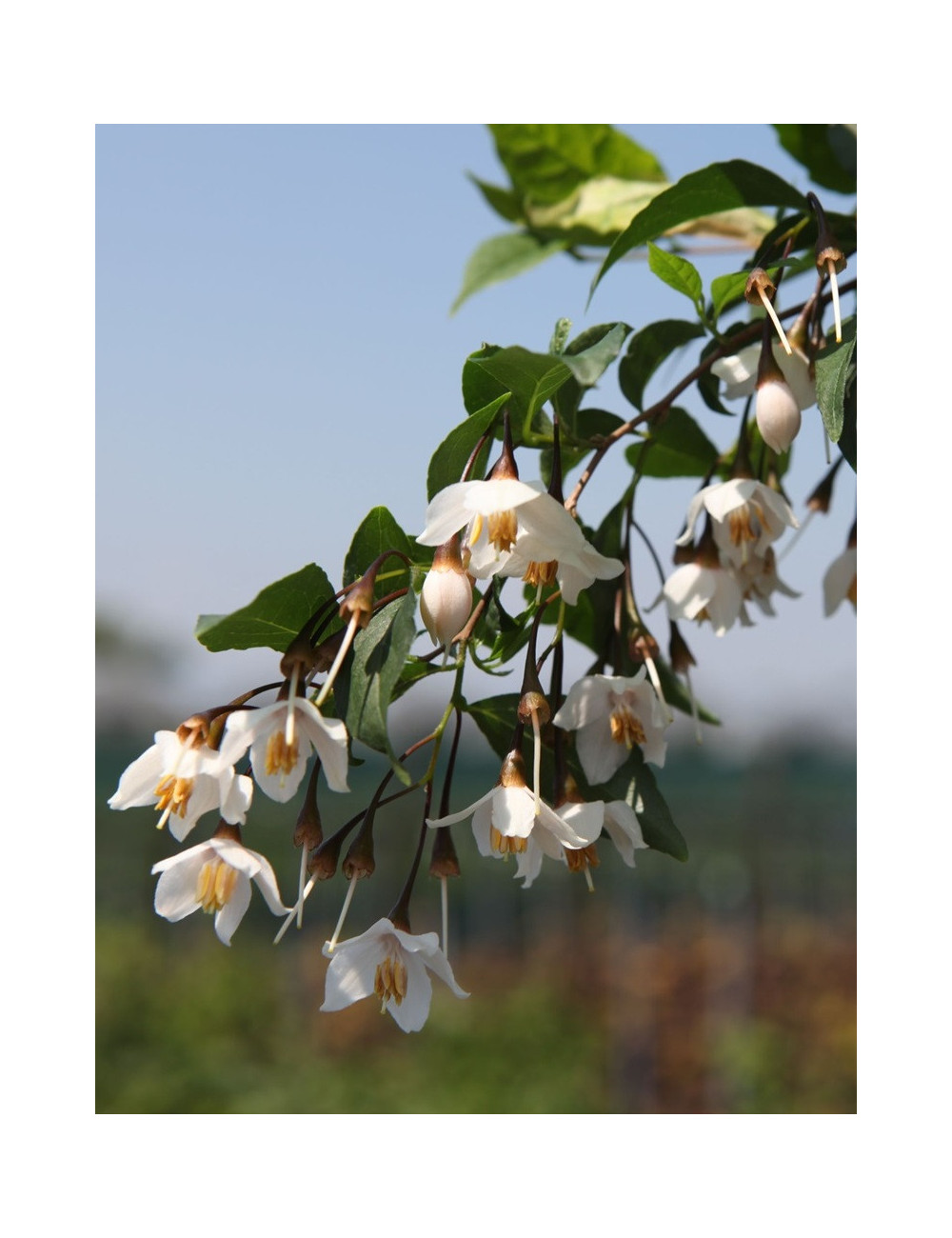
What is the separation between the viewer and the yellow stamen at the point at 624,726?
68cm

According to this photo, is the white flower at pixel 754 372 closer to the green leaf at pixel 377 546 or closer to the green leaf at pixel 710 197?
the green leaf at pixel 710 197

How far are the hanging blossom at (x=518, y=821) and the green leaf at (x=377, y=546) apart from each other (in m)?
0.12

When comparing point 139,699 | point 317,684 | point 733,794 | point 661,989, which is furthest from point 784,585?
point 139,699

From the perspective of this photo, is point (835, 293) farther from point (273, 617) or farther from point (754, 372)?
point (273, 617)

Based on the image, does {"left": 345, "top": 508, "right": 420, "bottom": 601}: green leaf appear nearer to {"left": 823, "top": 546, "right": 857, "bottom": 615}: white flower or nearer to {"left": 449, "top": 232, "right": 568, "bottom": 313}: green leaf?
{"left": 823, "top": 546, "right": 857, "bottom": 615}: white flower

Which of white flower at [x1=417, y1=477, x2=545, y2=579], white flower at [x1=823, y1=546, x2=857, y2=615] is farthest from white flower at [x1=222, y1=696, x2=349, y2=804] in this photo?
white flower at [x1=823, y1=546, x2=857, y2=615]

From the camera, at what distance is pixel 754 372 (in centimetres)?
75

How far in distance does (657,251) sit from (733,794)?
25.0ft

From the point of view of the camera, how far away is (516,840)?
62cm

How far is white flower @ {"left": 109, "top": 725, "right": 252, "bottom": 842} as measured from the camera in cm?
55

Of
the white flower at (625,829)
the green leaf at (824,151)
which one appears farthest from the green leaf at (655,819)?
the green leaf at (824,151)

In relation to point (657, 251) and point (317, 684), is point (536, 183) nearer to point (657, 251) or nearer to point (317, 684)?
point (657, 251)

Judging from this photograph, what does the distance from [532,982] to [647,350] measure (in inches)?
238

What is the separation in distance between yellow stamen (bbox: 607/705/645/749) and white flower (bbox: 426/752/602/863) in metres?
0.06
